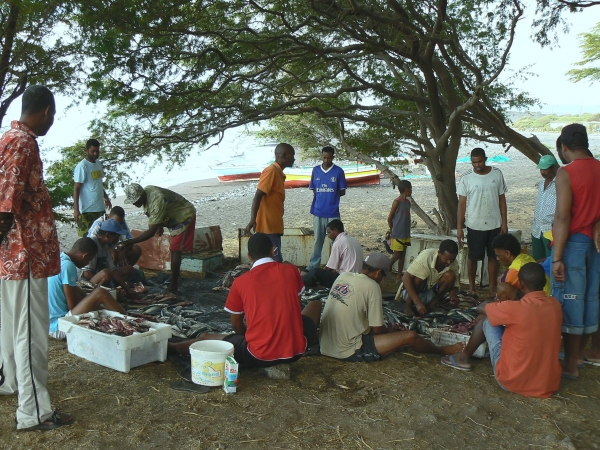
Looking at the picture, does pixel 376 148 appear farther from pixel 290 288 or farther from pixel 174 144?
pixel 290 288

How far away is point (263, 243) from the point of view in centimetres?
465

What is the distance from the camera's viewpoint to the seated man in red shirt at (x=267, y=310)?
14.7 ft

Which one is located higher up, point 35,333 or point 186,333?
point 35,333

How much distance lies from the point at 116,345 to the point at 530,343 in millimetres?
3298

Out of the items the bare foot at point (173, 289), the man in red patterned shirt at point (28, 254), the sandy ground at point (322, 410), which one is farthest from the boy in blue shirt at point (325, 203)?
the man in red patterned shirt at point (28, 254)

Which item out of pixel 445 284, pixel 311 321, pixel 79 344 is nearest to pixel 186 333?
pixel 79 344

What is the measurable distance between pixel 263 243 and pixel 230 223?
10.9 m

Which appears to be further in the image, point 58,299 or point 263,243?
point 58,299

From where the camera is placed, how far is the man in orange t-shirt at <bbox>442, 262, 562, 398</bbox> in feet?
14.1

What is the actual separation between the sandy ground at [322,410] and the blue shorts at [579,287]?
517 millimetres

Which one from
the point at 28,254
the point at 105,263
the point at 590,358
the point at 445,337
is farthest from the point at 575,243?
the point at 105,263

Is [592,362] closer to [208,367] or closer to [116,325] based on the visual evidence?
[208,367]

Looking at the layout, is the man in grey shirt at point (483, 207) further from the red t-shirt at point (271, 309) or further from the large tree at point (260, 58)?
the red t-shirt at point (271, 309)

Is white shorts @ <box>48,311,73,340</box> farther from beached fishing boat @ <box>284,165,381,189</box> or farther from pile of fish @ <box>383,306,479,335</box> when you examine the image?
beached fishing boat @ <box>284,165,381,189</box>
